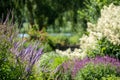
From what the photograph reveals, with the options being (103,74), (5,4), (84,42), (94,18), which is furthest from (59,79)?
(5,4)

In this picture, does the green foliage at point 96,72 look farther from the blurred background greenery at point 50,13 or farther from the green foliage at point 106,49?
the blurred background greenery at point 50,13

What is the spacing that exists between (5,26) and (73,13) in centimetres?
2273

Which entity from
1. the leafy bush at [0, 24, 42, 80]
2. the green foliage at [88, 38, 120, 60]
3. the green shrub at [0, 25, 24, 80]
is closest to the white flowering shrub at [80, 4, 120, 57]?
the green foliage at [88, 38, 120, 60]

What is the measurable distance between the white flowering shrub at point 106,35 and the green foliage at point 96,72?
5.00ft

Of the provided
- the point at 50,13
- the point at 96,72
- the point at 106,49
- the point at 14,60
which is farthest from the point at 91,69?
the point at 50,13

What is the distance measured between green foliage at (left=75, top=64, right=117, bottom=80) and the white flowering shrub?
1.52m

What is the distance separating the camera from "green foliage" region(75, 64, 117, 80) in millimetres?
8320

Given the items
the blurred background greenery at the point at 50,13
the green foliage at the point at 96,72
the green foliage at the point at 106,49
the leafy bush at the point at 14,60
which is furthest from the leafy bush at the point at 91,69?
the blurred background greenery at the point at 50,13

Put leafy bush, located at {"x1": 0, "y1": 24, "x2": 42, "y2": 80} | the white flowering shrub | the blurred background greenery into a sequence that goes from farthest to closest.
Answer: the blurred background greenery → the white flowering shrub → leafy bush, located at {"x1": 0, "y1": 24, "x2": 42, "y2": 80}

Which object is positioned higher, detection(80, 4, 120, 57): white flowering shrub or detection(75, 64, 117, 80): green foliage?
detection(80, 4, 120, 57): white flowering shrub

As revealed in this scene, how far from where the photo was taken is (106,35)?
10211mm

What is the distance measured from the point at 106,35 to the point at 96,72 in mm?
2084

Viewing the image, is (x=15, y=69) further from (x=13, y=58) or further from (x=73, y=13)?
(x=73, y=13)

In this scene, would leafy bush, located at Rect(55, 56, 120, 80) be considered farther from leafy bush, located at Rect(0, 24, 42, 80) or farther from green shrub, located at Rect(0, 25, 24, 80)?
green shrub, located at Rect(0, 25, 24, 80)
